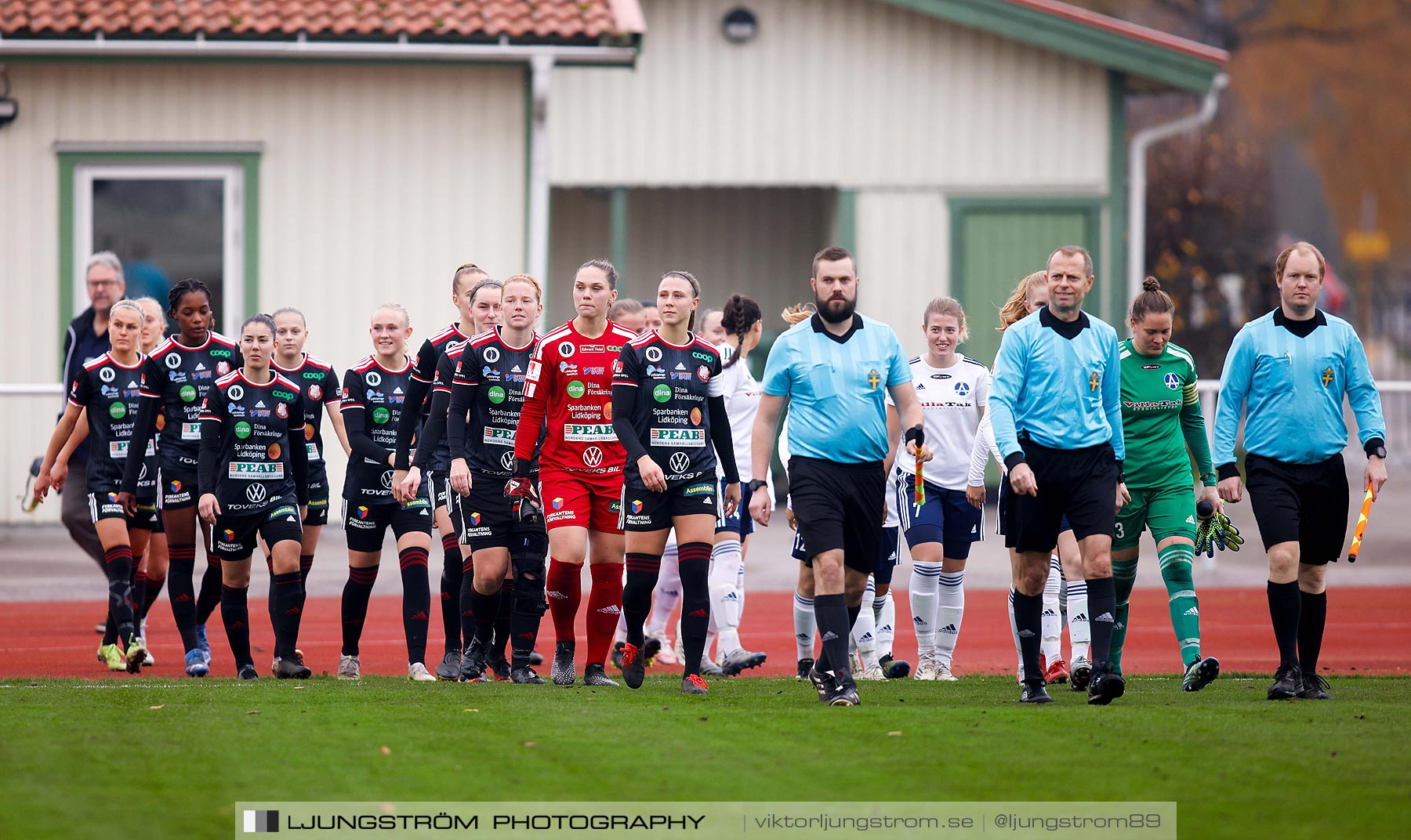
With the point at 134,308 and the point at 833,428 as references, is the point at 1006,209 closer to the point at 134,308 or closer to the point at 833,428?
the point at 134,308

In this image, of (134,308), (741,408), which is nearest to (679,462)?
(741,408)

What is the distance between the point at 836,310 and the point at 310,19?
9448 mm

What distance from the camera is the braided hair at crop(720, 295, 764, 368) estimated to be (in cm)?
1031

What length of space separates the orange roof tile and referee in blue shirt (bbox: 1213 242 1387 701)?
8718 mm

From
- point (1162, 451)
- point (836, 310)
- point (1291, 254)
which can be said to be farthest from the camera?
point (1162, 451)

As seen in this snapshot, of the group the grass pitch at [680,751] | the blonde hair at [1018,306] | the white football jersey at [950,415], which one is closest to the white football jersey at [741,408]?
the white football jersey at [950,415]

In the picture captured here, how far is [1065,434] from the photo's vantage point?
7.95 m

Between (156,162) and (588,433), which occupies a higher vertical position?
(156,162)

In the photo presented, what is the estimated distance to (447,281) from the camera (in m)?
16.9

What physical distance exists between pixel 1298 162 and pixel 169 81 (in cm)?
4203

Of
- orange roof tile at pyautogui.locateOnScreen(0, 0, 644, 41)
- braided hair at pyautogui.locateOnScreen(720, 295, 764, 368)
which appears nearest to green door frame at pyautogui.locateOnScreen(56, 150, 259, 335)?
orange roof tile at pyautogui.locateOnScreen(0, 0, 644, 41)

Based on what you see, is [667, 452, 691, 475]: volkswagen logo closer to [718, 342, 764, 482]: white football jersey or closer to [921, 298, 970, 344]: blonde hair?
[921, 298, 970, 344]: blonde hair

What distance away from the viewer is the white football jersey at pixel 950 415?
31.6ft

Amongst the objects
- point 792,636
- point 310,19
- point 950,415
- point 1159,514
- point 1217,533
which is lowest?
point 792,636
